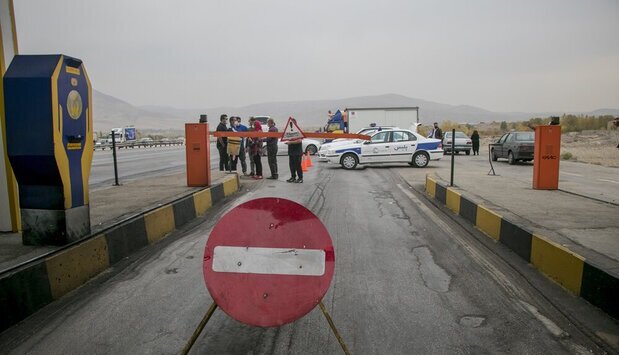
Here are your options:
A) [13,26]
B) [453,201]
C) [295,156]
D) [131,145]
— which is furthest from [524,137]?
[131,145]

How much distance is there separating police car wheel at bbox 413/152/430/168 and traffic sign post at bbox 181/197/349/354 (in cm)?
1776

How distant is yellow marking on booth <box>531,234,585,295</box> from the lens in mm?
4984

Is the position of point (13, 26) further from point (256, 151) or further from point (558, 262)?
point (256, 151)

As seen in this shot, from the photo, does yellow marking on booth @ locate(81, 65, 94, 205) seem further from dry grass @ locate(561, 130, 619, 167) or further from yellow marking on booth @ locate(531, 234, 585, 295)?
dry grass @ locate(561, 130, 619, 167)

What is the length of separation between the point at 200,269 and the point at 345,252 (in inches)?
72.7

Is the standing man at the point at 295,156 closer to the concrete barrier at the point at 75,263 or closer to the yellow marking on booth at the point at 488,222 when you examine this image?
the concrete barrier at the point at 75,263

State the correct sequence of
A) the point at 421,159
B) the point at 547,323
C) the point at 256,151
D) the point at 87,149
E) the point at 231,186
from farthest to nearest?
the point at 421,159
the point at 256,151
the point at 231,186
the point at 87,149
the point at 547,323

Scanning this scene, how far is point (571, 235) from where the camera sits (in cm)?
629

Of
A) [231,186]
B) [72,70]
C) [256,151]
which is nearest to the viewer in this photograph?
[72,70]

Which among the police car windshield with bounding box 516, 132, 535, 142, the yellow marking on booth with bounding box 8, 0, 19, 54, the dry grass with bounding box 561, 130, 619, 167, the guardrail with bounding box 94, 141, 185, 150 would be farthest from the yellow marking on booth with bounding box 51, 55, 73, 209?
the guardrail with bounding box 94, 141, 185, 150

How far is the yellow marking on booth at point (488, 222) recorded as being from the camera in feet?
24.4

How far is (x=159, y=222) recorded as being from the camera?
25.7 ft

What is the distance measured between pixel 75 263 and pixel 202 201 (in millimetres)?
4972

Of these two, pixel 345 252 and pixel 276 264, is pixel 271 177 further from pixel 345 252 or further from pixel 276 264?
pixel 276 264
